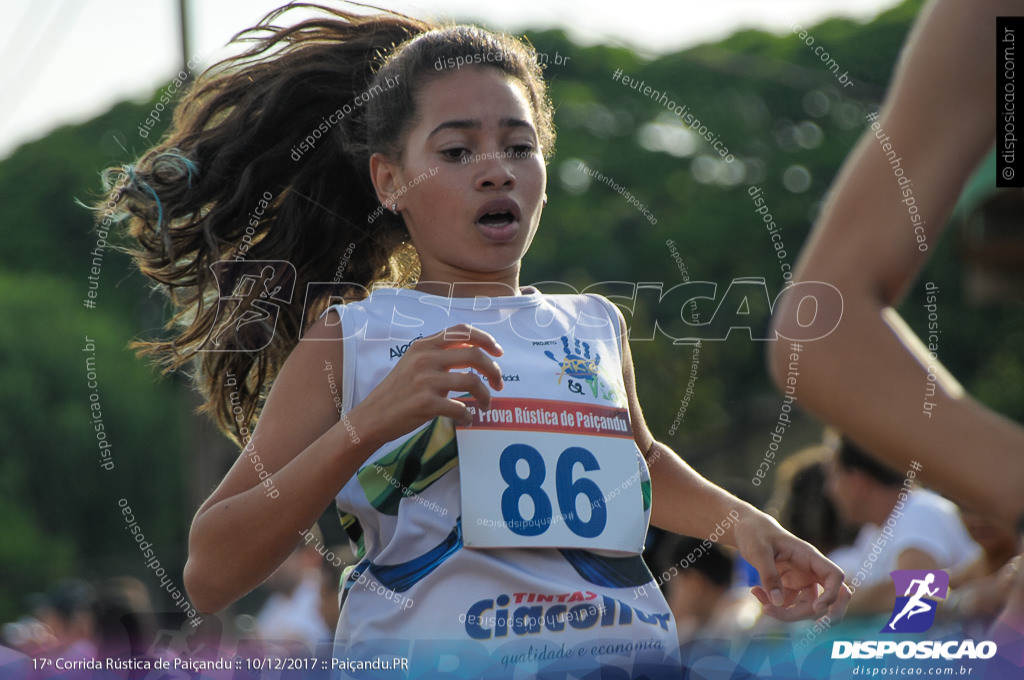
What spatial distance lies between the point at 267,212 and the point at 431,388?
1.04 meters

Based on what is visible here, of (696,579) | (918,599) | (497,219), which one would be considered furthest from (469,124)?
(696,579)

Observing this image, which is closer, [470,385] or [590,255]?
[470,385]

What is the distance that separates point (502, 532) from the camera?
6.41 ft

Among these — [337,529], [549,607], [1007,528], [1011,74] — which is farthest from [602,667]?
[337,529]

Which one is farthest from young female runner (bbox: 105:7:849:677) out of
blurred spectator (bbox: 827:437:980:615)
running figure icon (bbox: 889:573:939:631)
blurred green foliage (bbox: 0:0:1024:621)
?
blurred green foliage (bbox: 0:0:1024:621)

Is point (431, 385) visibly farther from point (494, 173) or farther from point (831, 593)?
point (831, 593)

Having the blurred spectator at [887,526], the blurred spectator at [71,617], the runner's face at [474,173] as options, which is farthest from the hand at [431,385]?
the blurred spectator at [71,617]

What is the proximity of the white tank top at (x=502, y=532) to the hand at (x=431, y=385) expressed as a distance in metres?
0.19

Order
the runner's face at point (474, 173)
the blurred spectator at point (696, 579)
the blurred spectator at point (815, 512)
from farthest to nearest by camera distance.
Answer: the blurred spectator at point (815, 512)
the blurred spectator at point (696, 579)
the runner's face at point (474, 173)

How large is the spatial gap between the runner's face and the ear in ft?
0.24

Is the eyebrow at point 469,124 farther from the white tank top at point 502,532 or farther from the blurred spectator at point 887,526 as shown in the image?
the blurred spectator at point 887,526

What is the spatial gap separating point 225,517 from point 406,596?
0.34 metres

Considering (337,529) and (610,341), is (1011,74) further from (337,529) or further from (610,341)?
(337,529)

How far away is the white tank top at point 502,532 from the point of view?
6.39 feet
